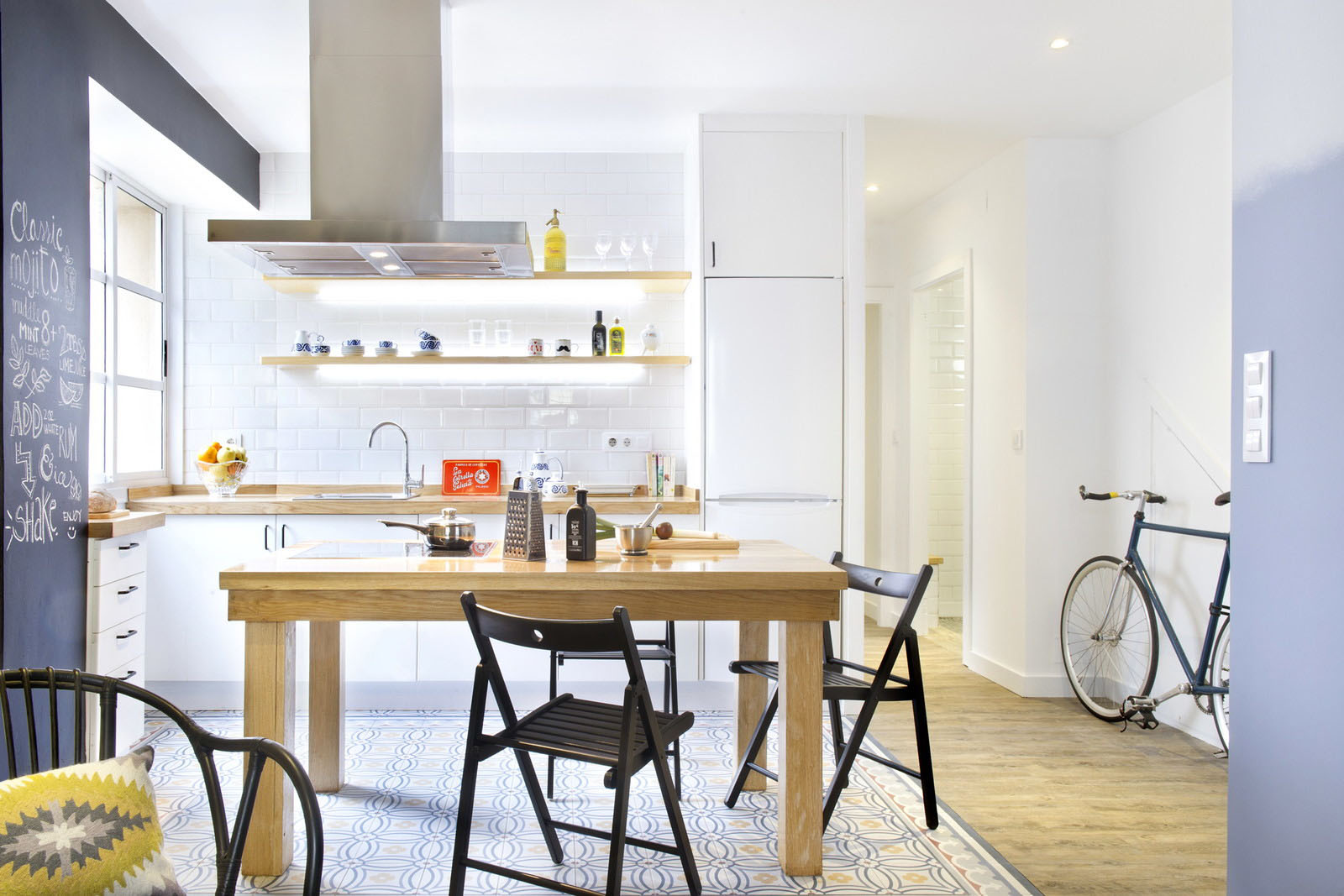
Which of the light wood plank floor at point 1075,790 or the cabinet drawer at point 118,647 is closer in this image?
the light wood plank floor at point 1075,790

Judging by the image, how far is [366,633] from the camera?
4008 millimetres

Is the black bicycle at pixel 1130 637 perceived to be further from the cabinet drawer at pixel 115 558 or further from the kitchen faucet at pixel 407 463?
the cabinet drawer at pixel 115 558

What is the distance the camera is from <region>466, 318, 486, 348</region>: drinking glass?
4.64m

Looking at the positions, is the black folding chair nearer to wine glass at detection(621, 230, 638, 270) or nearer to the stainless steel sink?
the stainless steel sink

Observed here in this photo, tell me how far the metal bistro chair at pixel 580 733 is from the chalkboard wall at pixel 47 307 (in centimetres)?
152

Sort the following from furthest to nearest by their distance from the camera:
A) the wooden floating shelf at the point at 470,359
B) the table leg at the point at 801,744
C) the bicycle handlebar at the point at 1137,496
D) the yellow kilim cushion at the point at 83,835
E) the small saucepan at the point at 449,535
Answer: the wooden floating shelf at the point at 470,359
the bicycle handlebar at the point at 1137,496
the small saucepan at the point at 449,535
the table leg at the point at 801,744
the yellow kilim cushion at the point at 83,835

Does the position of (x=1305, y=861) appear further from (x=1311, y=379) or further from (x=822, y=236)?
(x=822, y=236)

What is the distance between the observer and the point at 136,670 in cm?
336

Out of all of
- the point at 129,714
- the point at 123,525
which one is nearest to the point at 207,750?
the point at 123,525

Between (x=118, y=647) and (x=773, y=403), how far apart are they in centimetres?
290

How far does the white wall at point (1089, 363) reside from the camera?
12.3 feet

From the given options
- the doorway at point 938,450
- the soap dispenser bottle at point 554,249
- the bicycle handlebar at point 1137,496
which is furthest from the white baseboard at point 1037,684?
the soap dispenser bottle at point 554,249

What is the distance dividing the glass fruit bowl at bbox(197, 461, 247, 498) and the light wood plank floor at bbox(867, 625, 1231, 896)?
334 cm

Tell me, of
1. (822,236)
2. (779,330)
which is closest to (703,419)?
(779,330)
